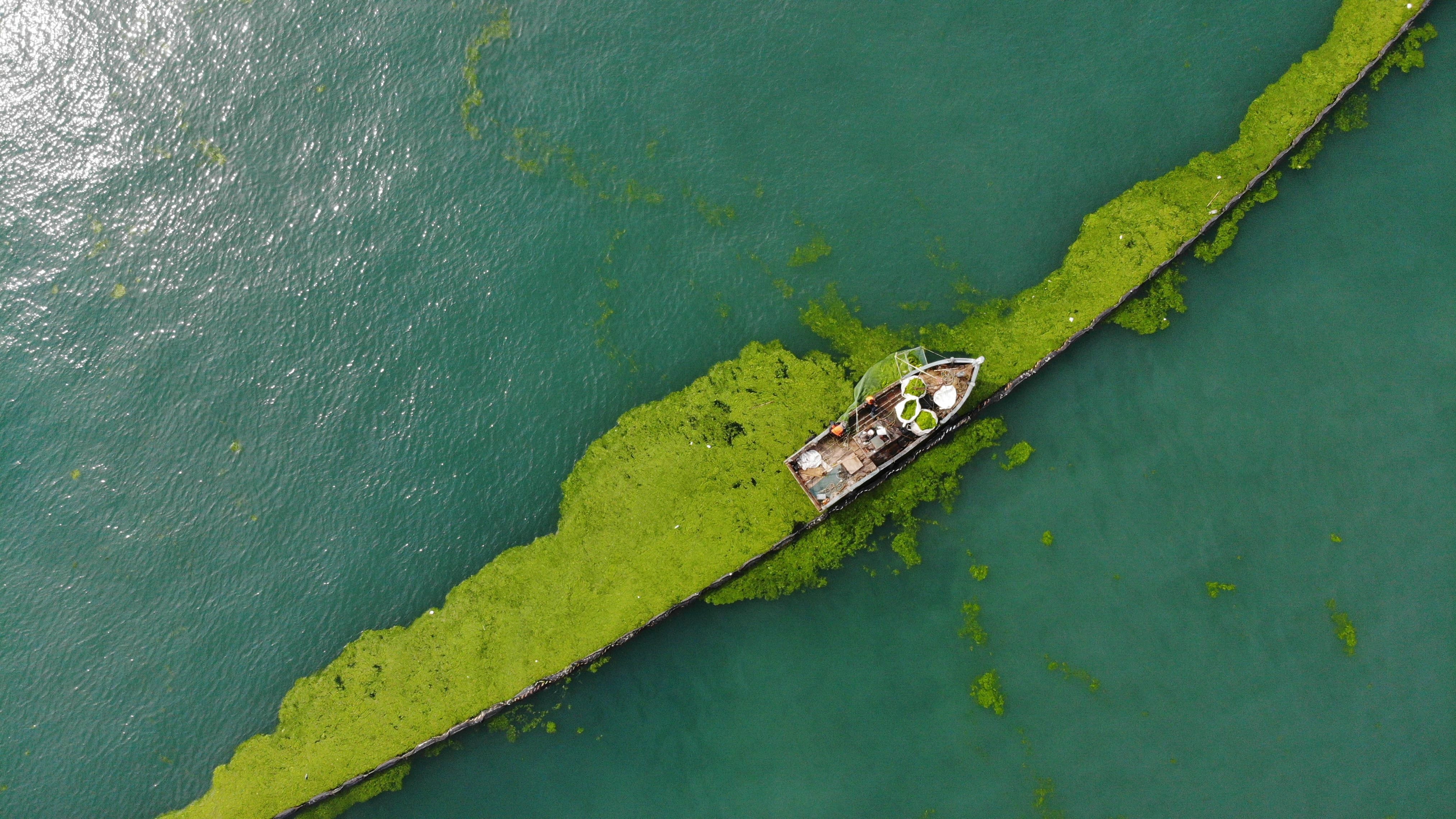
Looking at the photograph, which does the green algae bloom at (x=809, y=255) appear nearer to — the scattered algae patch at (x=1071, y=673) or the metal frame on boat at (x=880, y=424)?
the metal frame on boat at (x=880, y=424)

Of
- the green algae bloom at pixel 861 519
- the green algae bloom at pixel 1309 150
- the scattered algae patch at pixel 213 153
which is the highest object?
the scattered algae patch at pixel 213 153

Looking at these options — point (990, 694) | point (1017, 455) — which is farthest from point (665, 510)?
point (990, 694)

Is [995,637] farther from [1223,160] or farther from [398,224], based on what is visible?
[398,224]

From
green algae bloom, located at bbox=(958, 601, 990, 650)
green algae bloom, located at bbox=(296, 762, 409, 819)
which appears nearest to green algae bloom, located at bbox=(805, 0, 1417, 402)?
green algae bloom, located at bbox=(958, 601, 990, 650)

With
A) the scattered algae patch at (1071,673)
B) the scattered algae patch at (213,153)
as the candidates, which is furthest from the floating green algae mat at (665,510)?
the scattered algae patch at (213,153)

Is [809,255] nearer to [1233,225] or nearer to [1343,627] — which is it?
[1233,225]
